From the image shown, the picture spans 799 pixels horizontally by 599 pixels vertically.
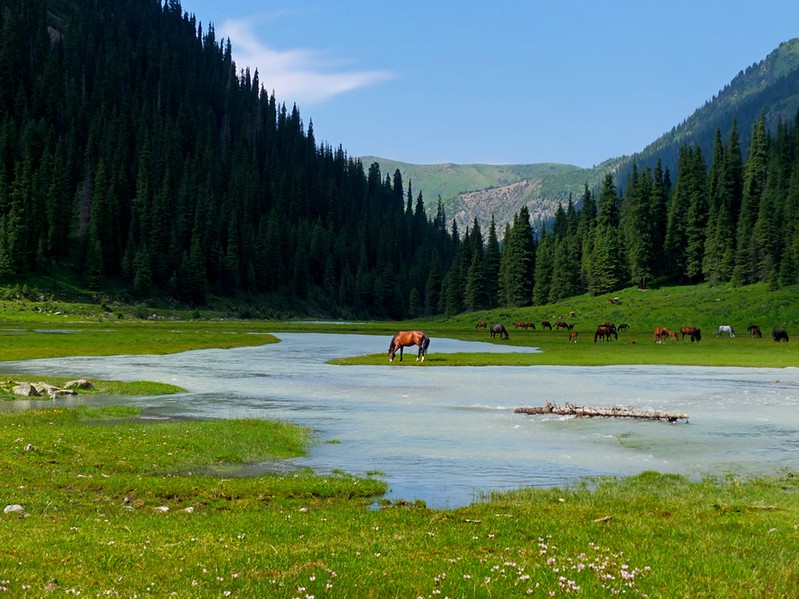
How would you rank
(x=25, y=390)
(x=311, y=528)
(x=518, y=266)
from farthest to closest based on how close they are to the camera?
(x=518, y=266), (x=25, y=390), (x=311, y=528)

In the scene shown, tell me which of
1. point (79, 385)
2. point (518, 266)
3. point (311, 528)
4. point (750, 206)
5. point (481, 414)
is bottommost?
point (481, 414)

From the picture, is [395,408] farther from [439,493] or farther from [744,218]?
[744,218]

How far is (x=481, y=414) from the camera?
3656 centimetres

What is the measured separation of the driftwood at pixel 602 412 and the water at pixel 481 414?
43cm

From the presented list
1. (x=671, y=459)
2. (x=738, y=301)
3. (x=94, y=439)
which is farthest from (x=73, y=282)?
(x=671, y=459)

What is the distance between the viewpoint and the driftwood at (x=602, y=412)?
34.1m

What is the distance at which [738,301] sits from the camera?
12850 centimetres

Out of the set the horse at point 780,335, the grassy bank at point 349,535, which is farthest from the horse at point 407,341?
the horse at point 780,335

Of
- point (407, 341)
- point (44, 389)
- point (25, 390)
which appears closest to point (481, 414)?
point (44, 389)

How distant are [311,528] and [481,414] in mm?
21828

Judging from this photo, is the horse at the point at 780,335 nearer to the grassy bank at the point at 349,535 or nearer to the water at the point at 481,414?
the water at the point at 481,414

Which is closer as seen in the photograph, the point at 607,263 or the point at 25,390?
the point at 25,390

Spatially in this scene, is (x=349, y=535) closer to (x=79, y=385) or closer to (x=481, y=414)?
(x=481, y=414)

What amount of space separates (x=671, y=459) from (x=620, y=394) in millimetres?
18755
